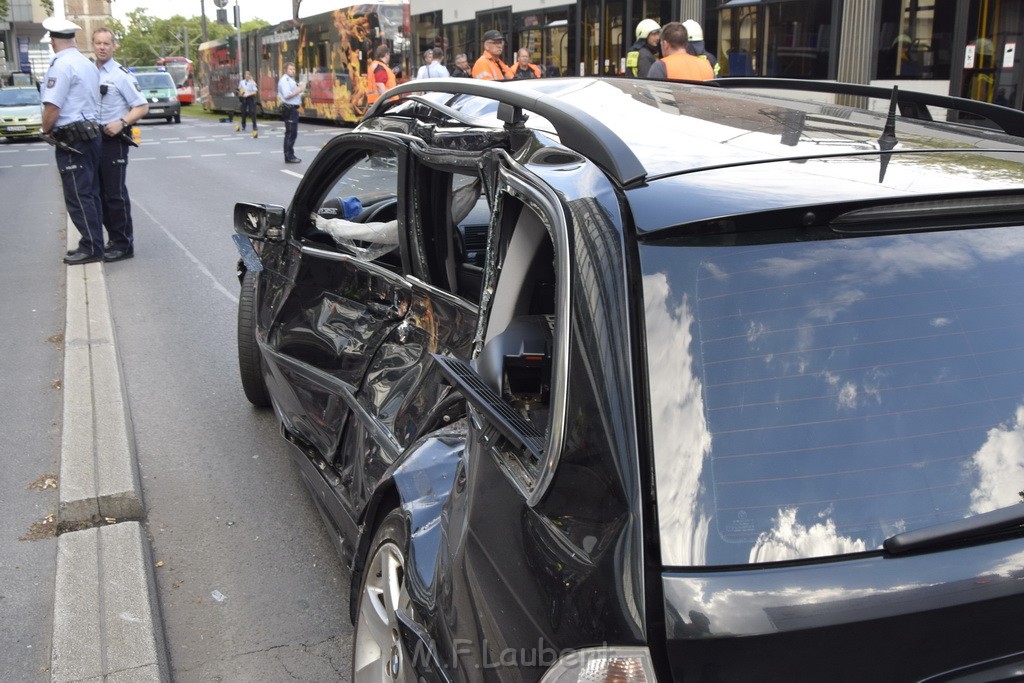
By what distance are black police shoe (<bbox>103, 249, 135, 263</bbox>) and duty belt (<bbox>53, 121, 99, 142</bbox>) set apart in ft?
4.06

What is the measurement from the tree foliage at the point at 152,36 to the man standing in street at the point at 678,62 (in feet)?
352

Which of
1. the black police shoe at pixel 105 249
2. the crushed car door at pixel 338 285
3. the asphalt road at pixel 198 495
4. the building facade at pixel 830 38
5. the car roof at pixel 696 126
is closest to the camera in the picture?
the car roof at pixel 696 126

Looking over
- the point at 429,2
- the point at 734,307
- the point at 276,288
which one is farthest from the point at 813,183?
the point at 429,2

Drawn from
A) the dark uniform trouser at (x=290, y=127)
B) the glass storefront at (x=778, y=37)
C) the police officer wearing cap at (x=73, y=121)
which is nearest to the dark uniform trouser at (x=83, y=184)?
the police officer wearing cap at (x=73, y=121)

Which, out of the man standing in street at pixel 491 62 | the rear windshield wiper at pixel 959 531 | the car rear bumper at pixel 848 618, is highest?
the man standing in street at pixel 491 62

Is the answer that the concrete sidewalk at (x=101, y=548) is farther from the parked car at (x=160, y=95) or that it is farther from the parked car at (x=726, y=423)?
the parked car at (x=160, y=95)

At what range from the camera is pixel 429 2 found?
2673cm

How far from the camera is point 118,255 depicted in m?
10.2

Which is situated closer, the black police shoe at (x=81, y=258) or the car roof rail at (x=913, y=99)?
the car roof rail at (x=913, y=99)

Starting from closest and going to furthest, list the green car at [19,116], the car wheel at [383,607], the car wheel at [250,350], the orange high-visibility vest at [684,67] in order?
1. the car wheel at [383,607]
2. the car wheel at [250,350]
3. the orange high-visibility vest at [684,67]
4. the green car at [19,116]

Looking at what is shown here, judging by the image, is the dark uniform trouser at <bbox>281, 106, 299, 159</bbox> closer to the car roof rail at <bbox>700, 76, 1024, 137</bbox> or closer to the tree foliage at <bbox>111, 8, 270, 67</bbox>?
the car roof rail at <bbox>700, 76, 1024, 137</bbox>

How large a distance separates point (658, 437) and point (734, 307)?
0.96 ft

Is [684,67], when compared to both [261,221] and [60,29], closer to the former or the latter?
[261,221]

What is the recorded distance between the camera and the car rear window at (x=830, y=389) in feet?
5.41
